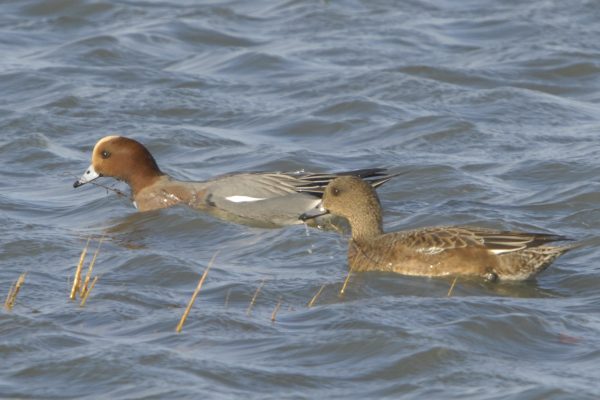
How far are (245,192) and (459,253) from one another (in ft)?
7.54

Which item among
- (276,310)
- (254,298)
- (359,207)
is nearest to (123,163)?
(359,207)

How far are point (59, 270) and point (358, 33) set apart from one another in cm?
759

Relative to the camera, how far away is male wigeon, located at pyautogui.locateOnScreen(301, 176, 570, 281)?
7.75 m

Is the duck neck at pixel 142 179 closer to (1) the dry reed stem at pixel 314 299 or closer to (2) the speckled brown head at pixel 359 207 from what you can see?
(2) the speckled brown head at pixel 359 207

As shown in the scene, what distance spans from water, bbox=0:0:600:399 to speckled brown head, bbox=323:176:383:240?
238 mm

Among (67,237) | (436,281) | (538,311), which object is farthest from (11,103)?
(538,311)

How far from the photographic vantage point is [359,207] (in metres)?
8.36

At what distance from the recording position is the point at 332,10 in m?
15.9

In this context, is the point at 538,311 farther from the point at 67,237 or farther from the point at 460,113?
the point at 460,113

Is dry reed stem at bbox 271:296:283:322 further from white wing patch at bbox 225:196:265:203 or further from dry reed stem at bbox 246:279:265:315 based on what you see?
white wing patch at bbox 225:196:265:203

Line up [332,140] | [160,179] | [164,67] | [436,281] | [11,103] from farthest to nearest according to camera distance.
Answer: [164,67] → [11,103] → [332,140] → [160,179] → [436,281]

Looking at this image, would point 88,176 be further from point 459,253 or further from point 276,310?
point 276,310

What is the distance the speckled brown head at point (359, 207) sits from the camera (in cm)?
833

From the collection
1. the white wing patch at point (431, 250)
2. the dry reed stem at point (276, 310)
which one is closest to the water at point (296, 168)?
the dry reed stem at point (276, 310)
